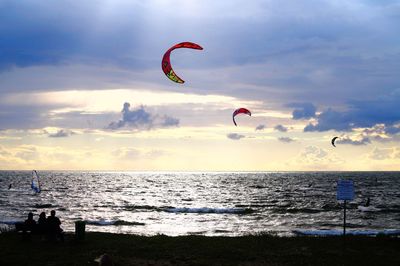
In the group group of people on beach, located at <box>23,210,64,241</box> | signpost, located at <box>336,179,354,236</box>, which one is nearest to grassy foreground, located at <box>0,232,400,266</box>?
group of people on beach, located at <box>23,210,64,241</box>

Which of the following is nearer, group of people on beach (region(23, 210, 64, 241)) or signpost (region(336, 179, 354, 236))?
signpost (region(336, 179, 354, 236))

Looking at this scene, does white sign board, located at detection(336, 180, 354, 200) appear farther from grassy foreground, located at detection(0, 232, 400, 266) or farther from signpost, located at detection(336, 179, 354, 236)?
grassy foreground, located at detection(0, 232, 400, 266)

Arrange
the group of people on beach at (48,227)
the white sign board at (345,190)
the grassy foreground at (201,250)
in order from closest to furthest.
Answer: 1. the grassy foreground at (201,250)
2. the white sign board at (345,190)
3. the group of people on beach at (48,227)

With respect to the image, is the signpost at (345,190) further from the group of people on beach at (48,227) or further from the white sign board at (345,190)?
the group of people on beach at (48,227)

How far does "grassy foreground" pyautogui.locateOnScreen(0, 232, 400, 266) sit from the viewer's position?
1600 cm

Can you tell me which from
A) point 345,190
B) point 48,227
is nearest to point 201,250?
point 345,190

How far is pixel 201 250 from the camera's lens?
1794 centimetres

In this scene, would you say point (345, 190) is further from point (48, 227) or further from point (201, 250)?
point (48, 227)

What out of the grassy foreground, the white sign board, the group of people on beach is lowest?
the grassy foreground

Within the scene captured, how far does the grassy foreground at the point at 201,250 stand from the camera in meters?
16.0

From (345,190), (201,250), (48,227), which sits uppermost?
(345,190)

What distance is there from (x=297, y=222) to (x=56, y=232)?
2535 centimetres

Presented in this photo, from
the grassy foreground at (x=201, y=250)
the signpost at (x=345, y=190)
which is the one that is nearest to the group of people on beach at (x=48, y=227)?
the grassy foreground at (x=201, y=250)

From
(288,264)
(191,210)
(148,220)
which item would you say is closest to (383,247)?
(288,264)
